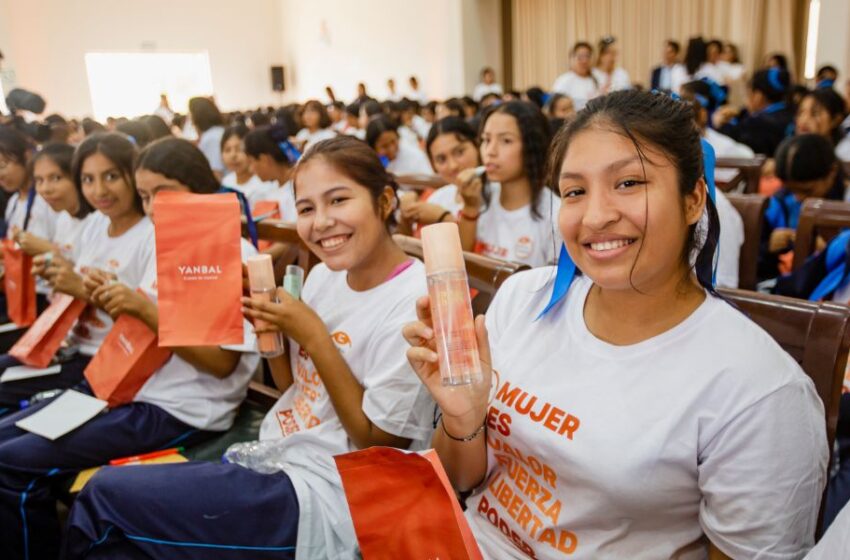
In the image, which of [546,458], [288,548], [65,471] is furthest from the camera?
[65,471]

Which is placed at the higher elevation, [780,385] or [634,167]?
[634,167]

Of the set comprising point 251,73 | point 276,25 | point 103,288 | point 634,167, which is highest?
point 276,25

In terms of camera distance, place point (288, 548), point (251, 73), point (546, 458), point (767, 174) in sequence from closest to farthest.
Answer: point (546, 458)
point (288, 548)
point (767, 174)
point (251, 73)

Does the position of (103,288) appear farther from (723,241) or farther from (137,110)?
(137,110)

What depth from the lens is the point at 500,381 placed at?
1058 mm

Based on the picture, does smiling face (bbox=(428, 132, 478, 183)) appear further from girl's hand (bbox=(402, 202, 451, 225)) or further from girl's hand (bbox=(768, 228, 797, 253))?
girl's hand (bbox=(768, 228, 797, 253))

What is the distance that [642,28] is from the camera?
9.51 meters

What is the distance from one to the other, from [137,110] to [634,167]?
16.0 m

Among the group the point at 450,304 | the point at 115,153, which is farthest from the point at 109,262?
the point at 450,304

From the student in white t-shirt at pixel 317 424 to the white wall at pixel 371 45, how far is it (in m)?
9.57

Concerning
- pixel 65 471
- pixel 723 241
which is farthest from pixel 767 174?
pixel 65 471

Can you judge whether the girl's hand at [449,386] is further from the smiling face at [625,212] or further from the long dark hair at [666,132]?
the long dark hair at [666,132]

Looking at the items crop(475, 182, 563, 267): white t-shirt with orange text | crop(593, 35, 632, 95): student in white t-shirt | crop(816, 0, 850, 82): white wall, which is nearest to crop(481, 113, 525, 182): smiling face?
crop(475, 182, 563, 267): white t-shirt with orange text

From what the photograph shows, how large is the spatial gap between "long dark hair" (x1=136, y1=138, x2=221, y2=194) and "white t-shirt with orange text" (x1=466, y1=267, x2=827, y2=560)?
1.22m
